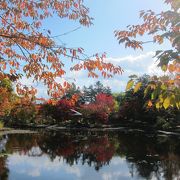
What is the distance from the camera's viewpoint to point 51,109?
4750 cm

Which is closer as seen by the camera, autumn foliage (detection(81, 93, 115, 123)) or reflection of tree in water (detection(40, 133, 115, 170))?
reflection of tree in water (detection(40, 133, 115, 170))

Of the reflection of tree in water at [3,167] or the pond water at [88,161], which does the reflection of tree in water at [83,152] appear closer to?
the pond water at [88,161]

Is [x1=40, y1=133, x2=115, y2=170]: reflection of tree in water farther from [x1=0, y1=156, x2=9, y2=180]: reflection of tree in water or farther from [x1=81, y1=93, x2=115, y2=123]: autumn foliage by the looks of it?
[x1=81, y1=93, x2=115, y2=123]: autumn foliage

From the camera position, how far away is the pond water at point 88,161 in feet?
45.8

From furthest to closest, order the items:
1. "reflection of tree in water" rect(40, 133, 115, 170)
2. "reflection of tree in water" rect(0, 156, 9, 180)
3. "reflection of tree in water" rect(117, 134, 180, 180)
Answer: "reflection of tree in water" rect(40, 133, 115, 170) < "reflection of tree in water" rect(117, 134, 180, 180) < "reflection of tree in water" rect(0, 156, 9, 180)

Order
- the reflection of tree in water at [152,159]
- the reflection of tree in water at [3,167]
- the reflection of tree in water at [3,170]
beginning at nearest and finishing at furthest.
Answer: the reflection of tree in water at [3,170] < the reflection of tree in water at [3,167] < the reflection of tree in water at [152,159]

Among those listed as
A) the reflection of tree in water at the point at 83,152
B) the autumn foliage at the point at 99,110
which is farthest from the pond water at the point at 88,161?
the autumn foliage at the point at 99,110

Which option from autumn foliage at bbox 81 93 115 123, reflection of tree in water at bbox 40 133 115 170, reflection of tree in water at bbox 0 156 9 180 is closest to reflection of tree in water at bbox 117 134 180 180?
reflection of tree in water at bbox 40 133 115 170

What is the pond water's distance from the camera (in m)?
14.0

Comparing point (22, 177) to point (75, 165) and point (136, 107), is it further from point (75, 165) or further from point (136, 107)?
point (136, 107)

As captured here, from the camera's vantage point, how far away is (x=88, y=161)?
17250 millimetres

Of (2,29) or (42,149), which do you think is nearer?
(2,29)

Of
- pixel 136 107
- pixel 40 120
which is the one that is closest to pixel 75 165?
pixel 136 107

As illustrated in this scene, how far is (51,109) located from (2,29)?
136 feet
